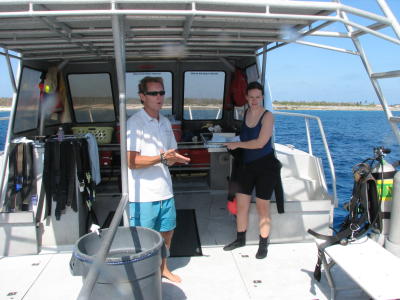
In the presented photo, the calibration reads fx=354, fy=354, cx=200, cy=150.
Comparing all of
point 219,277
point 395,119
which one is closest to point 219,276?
point 219,277

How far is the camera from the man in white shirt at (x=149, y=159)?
2740 millimetres

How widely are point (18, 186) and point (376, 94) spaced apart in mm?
3837

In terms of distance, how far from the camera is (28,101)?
16.1ft

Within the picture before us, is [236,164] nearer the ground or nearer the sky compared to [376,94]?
nearer the ground

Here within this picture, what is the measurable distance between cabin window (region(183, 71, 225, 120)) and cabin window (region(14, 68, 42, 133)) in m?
A: 2.54

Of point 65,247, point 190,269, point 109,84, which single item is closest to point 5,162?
point 65,247

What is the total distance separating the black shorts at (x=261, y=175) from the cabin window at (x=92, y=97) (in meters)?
3.63

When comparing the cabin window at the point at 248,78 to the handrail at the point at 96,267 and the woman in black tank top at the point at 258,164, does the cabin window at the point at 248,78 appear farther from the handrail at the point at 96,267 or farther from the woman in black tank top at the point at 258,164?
the handrail at the point at 96,267

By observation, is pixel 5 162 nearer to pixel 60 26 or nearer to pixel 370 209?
pixel 60 26

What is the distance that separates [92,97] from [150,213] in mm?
4135

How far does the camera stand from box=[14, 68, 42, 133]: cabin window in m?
4.62

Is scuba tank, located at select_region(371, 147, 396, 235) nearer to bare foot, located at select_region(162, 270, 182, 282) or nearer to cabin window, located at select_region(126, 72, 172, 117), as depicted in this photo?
bare foot, located at select_region(162, 270, 182, 282)

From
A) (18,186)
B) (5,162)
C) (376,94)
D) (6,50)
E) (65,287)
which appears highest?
(6,50)

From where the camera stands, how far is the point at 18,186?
12.9 ft
